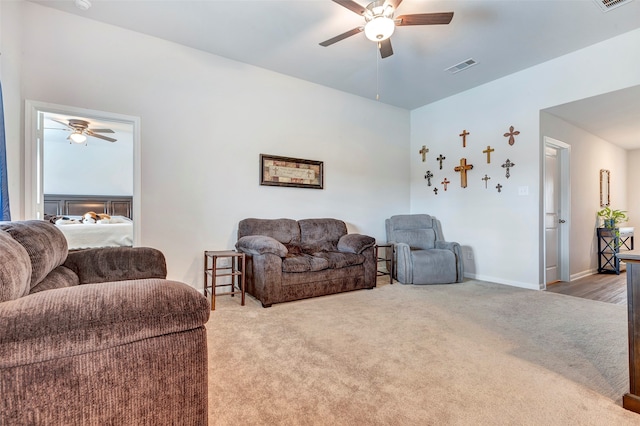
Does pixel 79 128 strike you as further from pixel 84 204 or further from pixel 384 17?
pixel 384 17

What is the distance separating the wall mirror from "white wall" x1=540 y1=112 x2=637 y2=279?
0.39 ft

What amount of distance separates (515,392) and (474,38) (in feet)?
11.1

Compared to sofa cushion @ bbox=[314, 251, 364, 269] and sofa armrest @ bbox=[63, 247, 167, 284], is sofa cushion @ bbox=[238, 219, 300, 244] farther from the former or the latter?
sofa armrest @ bbox=[63, 247, 167, 284]

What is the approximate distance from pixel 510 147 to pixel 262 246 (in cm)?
369

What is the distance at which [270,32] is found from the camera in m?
3.12

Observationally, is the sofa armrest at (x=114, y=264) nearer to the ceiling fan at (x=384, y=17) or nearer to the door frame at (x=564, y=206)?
the ceiling fan at (x=384, y=17)

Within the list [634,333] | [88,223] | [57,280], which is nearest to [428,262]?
[634,333]

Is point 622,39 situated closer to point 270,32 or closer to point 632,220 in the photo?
point 270,32

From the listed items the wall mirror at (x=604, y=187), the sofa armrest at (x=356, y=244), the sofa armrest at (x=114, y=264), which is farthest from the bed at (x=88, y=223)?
the wall mirror at (x=604, y=187)

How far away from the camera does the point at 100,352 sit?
801mm

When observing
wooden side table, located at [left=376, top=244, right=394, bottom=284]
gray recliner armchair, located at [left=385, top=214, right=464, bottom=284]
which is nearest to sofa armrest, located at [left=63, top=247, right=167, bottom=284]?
wooden side table, located at [left=376, top=244, right=394, bottom=284]

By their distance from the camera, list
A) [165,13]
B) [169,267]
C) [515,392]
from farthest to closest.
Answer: [169,267]
[165,13]
[515,392]

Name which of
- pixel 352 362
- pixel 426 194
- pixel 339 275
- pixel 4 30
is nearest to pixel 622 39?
pixel 426 194

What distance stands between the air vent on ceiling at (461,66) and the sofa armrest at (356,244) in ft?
8.21
